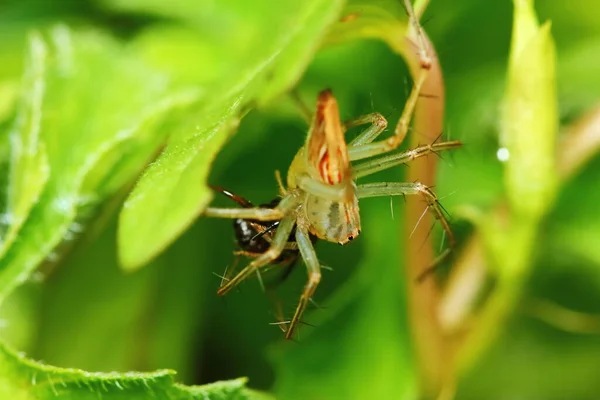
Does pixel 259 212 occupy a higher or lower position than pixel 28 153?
lower

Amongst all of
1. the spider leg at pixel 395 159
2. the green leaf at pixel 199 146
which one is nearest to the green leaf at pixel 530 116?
the spider leg at pixel 395 159

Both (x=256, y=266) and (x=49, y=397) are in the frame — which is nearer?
(x=49, y=397)

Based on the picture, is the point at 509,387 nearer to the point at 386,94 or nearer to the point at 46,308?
the point at 386,94

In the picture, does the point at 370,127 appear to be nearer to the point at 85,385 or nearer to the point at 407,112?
the point at 407,112

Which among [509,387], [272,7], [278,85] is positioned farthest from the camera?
[509,387]

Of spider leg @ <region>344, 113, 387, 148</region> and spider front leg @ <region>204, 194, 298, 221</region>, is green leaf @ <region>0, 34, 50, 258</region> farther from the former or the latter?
spider leg @ <region>344, 113, 387, 148</region>

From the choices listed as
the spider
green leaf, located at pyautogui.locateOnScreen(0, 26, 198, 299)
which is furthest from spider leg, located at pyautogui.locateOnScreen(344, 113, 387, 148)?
green leaf, located at pyautogui.locateOnScreen(0, 26, 198, 299)

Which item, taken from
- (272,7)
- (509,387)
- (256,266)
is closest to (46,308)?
(256,266)

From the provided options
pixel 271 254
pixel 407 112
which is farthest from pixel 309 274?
pixel 407 112
